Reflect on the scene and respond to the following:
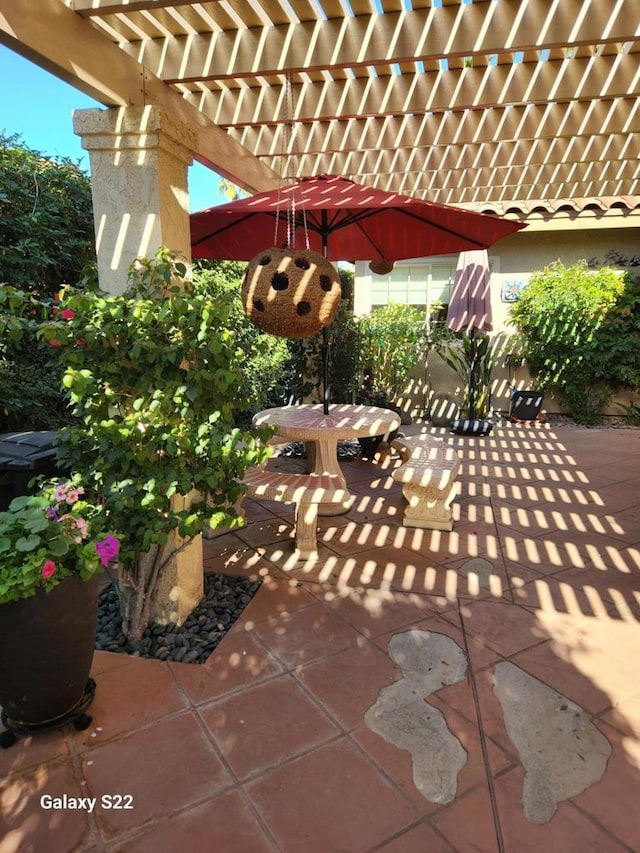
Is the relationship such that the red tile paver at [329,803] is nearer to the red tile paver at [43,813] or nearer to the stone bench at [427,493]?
the red tile paver at [43,813]

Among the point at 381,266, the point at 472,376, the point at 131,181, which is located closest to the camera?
the point at 131,181

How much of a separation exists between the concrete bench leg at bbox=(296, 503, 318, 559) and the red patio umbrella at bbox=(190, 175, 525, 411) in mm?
1253

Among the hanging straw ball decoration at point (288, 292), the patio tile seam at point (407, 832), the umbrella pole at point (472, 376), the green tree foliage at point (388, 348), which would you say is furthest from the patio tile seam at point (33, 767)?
the umbrella pole at point (472, 376)

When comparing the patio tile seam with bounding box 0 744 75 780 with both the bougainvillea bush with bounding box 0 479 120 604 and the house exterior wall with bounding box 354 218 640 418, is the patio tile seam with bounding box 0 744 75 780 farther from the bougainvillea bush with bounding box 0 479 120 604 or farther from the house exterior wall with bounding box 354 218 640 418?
the house exterior wall with bounding box 354 218 640 418

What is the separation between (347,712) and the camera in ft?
6.98

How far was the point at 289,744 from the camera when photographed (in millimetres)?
1969

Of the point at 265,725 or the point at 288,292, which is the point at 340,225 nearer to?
the point at 288,292

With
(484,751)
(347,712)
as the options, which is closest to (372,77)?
(347,712)

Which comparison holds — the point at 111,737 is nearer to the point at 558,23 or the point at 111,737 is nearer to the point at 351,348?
the point at 558,23

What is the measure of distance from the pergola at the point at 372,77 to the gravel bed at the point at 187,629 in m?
2.63

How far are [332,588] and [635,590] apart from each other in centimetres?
189

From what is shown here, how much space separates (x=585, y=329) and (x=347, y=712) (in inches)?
324

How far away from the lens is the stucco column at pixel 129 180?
248cm

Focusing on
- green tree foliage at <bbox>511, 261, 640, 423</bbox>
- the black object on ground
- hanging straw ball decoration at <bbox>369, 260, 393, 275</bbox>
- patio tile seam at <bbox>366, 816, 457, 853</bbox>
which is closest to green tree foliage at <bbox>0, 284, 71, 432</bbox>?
the black object on ground
